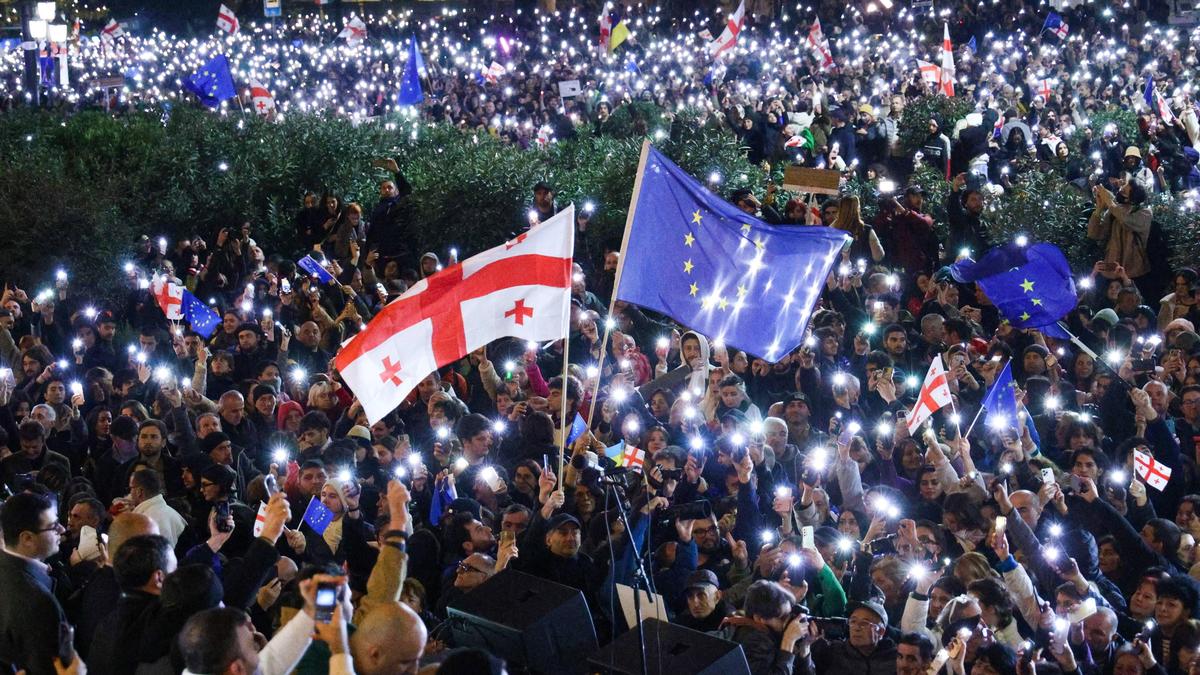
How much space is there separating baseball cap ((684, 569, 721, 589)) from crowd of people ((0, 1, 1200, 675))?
0.06ft

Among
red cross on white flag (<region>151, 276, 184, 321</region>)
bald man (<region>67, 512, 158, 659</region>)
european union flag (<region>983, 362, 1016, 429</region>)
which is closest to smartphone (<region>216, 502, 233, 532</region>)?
bald man (<region>67, 512, 158, 659</region>)

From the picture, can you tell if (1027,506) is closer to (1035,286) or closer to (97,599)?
(1035,286)

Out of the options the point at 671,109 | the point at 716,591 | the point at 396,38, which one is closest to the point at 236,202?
the point at 671,109

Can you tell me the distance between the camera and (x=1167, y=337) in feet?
40.3

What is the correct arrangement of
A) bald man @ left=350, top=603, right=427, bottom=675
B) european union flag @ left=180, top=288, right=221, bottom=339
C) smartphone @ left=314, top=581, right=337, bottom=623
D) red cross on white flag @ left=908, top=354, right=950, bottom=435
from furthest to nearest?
1. european union flag @ left=180, top=288, right=221, bottom=339
2. red cross on white flag @ left=908, top=354, right=950, bottom=435
3. bald man @ left=350, top=603, right=427, bottom=675
4. smartphone @ left=314, top=581, right=337, bottom=623

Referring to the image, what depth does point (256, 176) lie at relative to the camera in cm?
1941

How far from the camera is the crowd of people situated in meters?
6.65

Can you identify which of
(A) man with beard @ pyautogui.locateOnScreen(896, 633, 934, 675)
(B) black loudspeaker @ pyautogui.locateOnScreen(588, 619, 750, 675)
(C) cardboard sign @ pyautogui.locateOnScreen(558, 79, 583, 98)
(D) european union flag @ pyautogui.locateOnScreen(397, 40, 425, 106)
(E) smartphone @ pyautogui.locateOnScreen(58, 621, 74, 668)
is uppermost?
(E) smartphone @ pyautogui.locateOnScreen(58, 621, 74, 668)

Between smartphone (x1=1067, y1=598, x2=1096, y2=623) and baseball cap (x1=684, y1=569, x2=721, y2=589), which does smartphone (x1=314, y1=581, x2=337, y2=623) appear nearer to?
baseball cap (x1=684, y1=569, x2=721, y2=589)

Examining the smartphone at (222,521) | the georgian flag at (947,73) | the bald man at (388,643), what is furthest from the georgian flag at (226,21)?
the bald man at (388,643)

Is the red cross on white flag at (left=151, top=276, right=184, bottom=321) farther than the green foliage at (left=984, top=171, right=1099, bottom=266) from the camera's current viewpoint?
No

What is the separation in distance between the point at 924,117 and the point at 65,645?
17.0 meters

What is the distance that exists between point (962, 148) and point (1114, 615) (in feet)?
43.4

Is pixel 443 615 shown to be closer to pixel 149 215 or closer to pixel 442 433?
pixel 442 433
